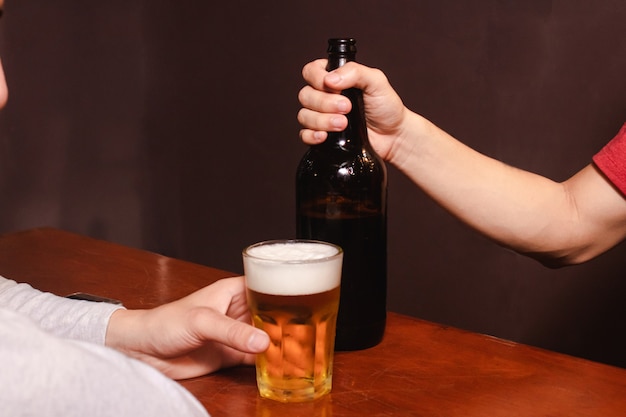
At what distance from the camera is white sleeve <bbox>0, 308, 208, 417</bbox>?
1.31ft

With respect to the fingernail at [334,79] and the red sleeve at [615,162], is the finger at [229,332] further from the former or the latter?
the red sleeve at [615,162]

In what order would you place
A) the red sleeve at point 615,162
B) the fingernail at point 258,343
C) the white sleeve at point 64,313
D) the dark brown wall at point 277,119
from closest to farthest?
the fingernail at point 258,343, the white sleeve at point 64,313, the red sleeve at point 615,162, the dark brown wall at point 277,119

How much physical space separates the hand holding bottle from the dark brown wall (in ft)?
3.50

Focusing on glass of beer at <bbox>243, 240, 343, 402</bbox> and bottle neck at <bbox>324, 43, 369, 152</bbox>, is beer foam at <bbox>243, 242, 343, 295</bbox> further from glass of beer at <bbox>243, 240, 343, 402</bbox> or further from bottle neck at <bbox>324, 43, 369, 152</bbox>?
bottle neck at <bbox>324, 43, 369, 152</bbox>

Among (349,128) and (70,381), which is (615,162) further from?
(70,381)

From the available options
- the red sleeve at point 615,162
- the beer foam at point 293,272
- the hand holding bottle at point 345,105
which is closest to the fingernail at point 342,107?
the hand holding bottle at point 345,105

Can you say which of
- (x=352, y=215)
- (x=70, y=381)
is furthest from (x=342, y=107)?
(x=70, y=381)

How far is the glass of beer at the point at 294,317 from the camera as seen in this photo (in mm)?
771

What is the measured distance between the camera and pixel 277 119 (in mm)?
2906

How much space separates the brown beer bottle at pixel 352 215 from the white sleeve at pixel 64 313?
276 mm

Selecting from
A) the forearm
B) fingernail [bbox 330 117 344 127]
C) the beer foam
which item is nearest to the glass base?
the beer foam

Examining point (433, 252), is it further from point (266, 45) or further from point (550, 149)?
point (266, 45)

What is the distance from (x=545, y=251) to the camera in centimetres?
126

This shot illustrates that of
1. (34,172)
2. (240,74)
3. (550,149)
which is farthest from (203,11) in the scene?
(550,149)
